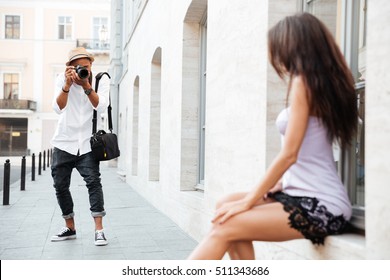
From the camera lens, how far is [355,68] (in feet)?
11.4

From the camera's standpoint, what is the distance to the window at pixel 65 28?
139 ft

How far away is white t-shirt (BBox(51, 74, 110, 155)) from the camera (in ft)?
18.1

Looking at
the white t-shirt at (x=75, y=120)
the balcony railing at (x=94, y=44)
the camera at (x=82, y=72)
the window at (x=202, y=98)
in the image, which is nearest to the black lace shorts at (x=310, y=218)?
the camera at (x=82, y=72)

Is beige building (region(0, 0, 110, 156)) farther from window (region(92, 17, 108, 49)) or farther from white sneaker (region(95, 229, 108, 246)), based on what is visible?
white sneaker (region(95, 229, 108, 246))

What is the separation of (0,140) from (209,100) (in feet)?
134

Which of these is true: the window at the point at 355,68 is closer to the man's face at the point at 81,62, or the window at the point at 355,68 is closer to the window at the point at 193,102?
the man's face at the point at 81,62

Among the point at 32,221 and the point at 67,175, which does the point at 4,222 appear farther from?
the point at 67,175

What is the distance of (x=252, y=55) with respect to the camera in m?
4.39

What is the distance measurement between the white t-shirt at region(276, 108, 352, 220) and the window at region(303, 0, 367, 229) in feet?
1.89

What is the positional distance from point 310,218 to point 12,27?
43.4 m

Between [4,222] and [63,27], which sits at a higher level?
[63,27]

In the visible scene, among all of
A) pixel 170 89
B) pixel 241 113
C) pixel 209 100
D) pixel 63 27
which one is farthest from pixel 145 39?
pixel 63 27

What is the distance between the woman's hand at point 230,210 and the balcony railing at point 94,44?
3930cm

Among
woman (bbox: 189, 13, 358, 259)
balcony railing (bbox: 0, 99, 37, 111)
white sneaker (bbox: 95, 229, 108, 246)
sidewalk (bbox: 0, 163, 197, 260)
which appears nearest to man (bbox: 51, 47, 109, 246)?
white sneaker (bbox: 95, 229, 108, 246)
